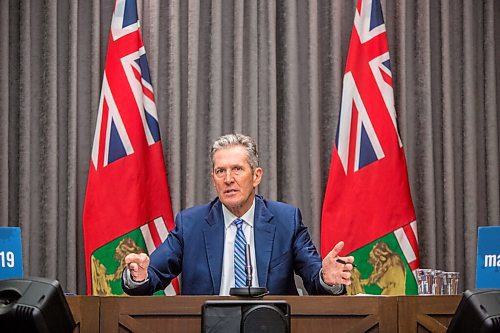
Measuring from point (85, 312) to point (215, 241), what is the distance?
90 centimetres

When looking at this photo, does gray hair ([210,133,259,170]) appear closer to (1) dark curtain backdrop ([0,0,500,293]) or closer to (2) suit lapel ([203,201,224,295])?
(2) suit lapel ([203,201,224,295])

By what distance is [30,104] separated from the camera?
175 inches

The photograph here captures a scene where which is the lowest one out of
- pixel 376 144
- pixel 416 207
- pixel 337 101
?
pixel 416 207

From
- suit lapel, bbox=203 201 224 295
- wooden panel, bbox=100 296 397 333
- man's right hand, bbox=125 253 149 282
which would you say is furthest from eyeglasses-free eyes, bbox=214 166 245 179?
wooden panel, bbox=100 296 397 333

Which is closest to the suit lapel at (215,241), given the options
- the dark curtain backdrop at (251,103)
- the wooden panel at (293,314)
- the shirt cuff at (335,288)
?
the shirt cuff at (335,288)

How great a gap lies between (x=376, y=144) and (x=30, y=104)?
1944mm

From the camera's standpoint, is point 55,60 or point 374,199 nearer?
point 374,199

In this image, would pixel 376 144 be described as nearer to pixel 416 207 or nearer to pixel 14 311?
pixel 416 207

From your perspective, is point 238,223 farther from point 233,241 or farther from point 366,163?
point 366,163

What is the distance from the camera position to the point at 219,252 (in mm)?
3256

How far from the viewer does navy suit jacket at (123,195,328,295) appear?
127 inches

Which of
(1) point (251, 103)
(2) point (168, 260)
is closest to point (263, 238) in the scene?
(2) point (168, 260)

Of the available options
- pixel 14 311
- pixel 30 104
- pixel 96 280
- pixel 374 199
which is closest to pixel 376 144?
pixel 374 199

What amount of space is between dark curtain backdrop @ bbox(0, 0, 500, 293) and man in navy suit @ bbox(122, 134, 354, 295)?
1.01 metres
